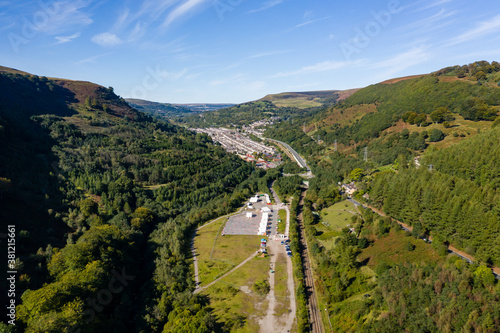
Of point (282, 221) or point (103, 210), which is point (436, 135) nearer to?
point (282, 221)

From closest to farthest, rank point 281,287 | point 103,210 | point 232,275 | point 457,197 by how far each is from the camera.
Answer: point 457,197, point 281,287, point 232,275, point 103,210

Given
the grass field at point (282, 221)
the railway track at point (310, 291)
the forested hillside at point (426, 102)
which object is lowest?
the railway track at point (310, 291)

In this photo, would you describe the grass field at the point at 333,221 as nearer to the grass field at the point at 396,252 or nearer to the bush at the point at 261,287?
the grass field at the point at 396,252

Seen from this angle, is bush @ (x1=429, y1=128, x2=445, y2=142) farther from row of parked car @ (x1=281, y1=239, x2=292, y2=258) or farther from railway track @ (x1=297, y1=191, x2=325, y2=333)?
row of parked car @ (x1=281, y1=239, x2=292, y2=258)

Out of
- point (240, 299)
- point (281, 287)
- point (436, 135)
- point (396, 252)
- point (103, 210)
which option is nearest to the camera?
point (240, 299)

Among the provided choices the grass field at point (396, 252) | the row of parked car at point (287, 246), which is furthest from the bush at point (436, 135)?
the row of parked car at point (287, 246)

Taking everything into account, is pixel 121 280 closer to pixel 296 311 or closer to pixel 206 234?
pixel 206 234

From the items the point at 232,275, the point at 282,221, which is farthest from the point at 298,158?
the point at 232,275
